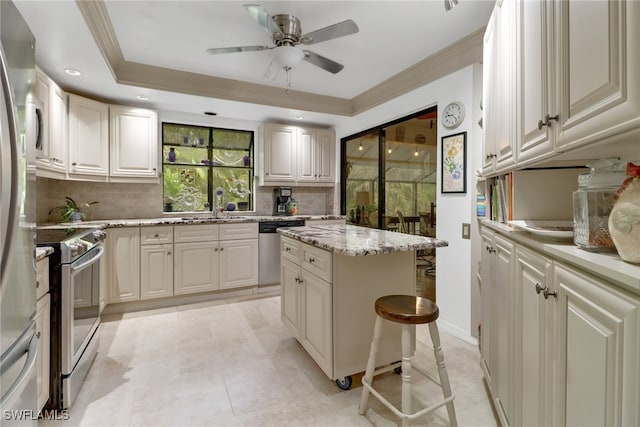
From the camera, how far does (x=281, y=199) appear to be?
4.63 metres

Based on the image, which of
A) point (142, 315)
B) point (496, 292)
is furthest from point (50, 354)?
point (496, 292)

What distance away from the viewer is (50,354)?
1.71 meters

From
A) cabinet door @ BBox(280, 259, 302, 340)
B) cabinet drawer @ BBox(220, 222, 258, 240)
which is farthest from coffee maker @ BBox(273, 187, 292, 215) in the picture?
cabinet door @ BBox(280, 259, 302, 340)

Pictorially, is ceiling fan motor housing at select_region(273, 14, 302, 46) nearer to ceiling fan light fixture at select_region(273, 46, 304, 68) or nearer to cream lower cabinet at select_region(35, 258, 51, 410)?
ceiling fan light fixture at select_region(273, 46, 304, 68)

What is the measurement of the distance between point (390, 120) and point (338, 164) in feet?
4.17

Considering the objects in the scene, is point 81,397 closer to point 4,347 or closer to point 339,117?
point 4,347

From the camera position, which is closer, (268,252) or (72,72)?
(72,72)

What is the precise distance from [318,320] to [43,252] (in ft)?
5.11

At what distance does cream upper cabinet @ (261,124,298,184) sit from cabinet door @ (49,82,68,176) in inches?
85.7

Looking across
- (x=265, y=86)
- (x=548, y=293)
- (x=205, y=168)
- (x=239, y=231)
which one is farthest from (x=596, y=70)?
(x=205, y=168)

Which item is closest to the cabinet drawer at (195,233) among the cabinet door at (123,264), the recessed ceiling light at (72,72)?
the cabinet door at (123,264)

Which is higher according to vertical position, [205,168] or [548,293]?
[205,168]

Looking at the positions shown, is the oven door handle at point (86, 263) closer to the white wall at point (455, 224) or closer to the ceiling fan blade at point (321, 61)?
the ceiling fan blade at point (321, 61)

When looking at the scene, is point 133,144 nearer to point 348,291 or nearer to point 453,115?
point 348,291
